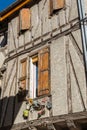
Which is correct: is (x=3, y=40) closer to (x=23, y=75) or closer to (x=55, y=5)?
(x=23, y=75)

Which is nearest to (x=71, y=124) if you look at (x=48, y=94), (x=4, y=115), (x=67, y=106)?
(x=67, y=106)

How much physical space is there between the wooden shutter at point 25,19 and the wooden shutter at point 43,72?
1.67 meters

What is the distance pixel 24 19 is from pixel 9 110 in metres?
3.45

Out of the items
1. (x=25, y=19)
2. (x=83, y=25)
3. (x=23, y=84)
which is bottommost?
(x=23, y=84)

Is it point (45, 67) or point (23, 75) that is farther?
point (23, 75)

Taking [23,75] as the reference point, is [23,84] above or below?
below

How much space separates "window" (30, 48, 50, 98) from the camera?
33.9 ft

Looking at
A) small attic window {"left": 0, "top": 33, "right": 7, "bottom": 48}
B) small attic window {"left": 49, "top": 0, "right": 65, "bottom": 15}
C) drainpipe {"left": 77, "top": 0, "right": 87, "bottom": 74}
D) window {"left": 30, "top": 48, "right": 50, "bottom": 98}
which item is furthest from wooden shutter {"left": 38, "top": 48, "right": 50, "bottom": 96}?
small attic window {"left": 0, "top": 33, "right": 7, "bottom": 48}

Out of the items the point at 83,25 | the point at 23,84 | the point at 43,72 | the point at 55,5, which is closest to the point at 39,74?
the point at 43,72

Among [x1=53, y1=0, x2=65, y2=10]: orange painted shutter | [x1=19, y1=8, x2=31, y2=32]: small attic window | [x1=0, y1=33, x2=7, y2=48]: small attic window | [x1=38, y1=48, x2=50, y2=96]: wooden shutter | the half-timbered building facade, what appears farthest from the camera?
[x1=0, y1=33, x2=7, y2=48]: small attic window

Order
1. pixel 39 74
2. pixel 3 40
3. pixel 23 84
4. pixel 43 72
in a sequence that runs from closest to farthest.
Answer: pixel 43 72 → pixel 39 74 → pixel 23 84 → pixel 3 40

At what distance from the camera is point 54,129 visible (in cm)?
956

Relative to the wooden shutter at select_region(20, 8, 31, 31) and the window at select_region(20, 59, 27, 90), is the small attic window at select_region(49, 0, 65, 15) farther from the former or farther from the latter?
the window at select_region(20, 59, 27, 90)

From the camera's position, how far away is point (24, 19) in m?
12.3
